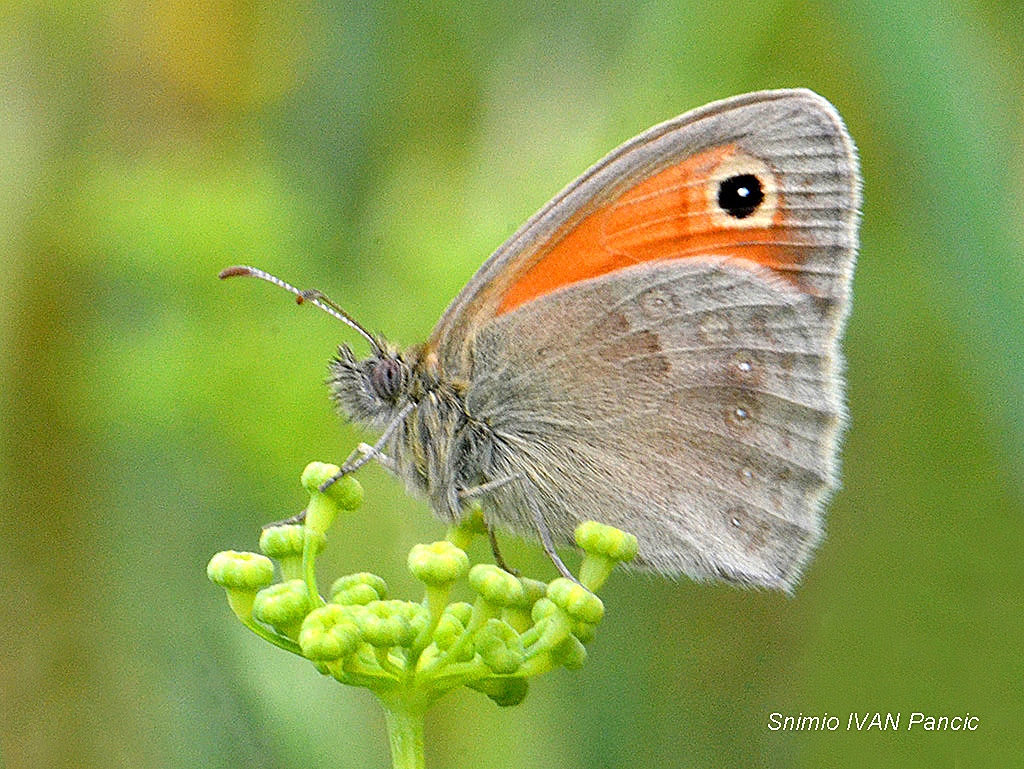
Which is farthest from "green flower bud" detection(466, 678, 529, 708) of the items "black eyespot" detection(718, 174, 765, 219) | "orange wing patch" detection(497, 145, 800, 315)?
"black eyespot" detection(718, 174, 765, 219)

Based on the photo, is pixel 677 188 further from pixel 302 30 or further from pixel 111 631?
pixel 111 631

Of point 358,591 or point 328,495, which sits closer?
point 358,591

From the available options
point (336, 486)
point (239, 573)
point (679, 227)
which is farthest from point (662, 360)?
point (239, 573)

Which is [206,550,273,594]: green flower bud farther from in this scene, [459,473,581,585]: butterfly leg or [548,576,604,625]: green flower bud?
[459,473,581,585]: butterfly leg

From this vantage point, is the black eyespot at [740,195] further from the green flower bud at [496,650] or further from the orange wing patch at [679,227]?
the green flower bud at [496,650]

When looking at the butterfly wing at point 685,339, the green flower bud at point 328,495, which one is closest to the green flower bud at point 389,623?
the green flower bud at point 328,495

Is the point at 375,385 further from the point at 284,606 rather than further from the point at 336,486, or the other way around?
the point at 284,606
